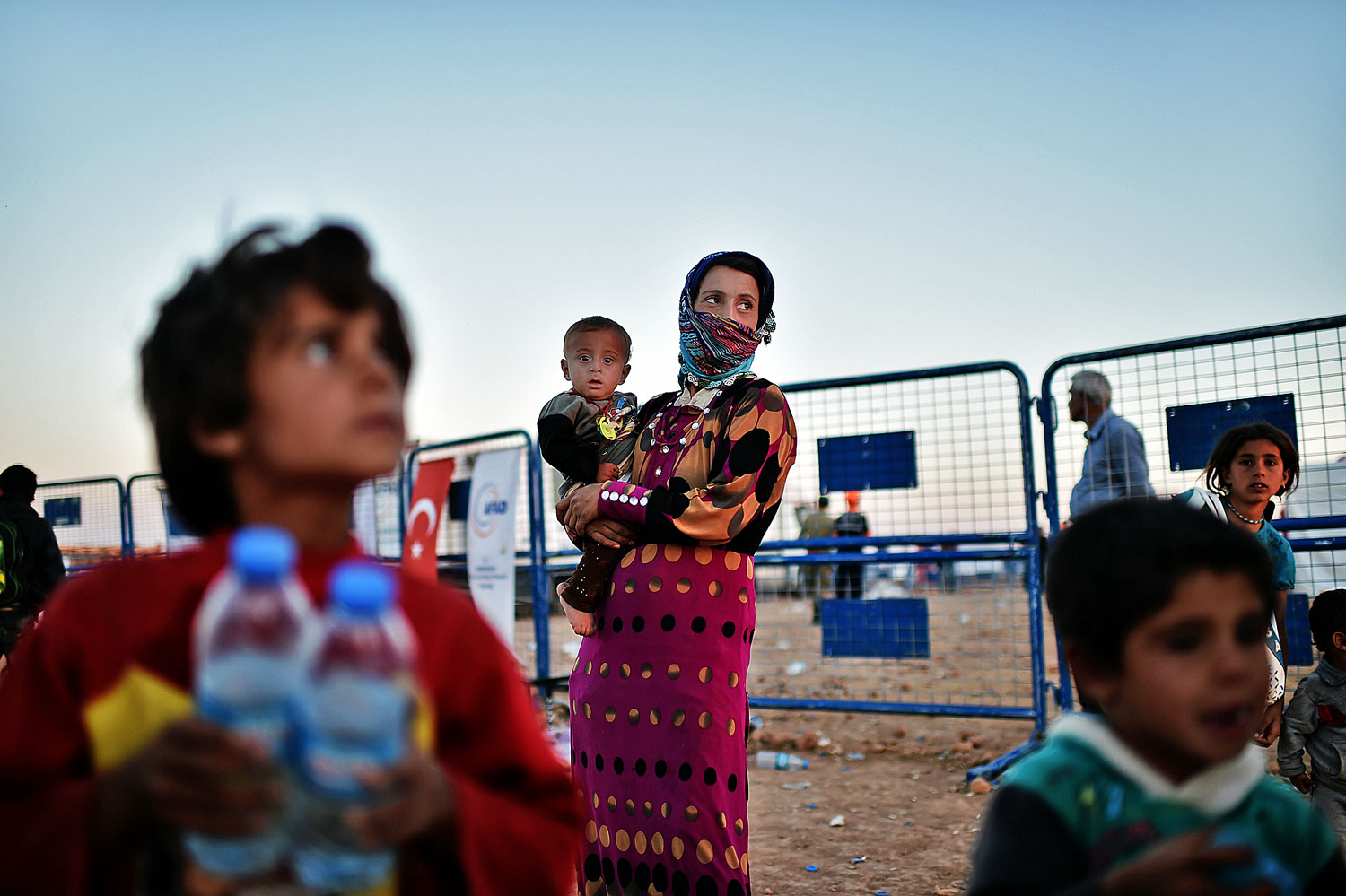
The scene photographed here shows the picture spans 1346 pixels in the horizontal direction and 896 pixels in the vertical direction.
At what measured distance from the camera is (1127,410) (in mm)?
5684

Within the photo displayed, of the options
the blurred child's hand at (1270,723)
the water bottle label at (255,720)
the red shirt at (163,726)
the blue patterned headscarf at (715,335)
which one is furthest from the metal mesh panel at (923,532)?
the water bottle label at (255,720)

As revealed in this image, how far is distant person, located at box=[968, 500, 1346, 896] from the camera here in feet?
4.02

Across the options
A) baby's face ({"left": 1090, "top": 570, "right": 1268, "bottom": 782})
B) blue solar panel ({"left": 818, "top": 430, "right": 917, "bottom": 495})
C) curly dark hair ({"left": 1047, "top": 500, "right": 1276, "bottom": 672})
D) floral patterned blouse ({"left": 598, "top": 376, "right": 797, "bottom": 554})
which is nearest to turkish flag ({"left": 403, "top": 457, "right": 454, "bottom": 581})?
blue solar panel ({"left": 818, "top": 430, "right": 917, "bottom": 495})

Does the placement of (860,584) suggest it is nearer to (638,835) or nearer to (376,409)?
(638,835)

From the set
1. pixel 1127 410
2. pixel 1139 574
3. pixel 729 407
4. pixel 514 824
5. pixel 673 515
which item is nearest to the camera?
pixel 514 824

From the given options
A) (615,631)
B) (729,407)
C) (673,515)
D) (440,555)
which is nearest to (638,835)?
(615,631)

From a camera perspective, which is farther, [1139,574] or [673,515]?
[673,515]

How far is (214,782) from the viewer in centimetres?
88

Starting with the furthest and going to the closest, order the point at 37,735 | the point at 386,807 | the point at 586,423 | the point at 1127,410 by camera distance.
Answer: the point at 1127,410
the point at 586,423
the point at 37,735
the point at 386,807

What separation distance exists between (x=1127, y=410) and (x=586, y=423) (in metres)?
3.76

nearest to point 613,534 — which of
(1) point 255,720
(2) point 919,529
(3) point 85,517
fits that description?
(1) point 255,720

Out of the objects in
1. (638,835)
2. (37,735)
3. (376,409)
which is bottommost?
(638,835)

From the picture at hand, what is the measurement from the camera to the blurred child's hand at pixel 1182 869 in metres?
1.08

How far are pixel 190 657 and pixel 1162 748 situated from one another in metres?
1.25
